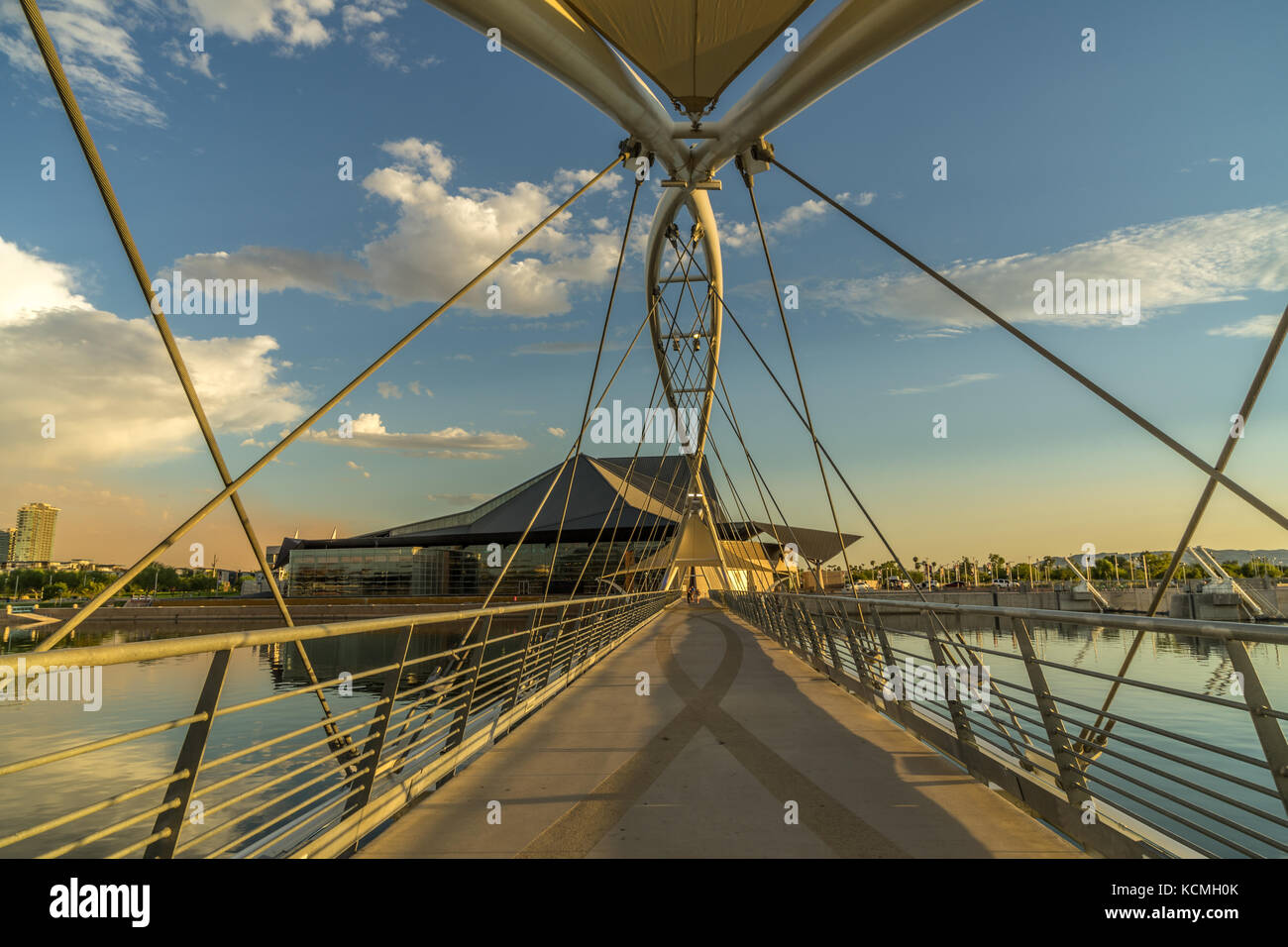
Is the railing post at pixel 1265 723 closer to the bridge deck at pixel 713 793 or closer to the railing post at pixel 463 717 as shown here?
the bridge deck at pixel 713 793

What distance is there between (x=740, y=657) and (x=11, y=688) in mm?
10319

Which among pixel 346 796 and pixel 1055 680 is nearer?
pixel 346 796

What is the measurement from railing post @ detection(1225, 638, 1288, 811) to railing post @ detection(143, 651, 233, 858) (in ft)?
9.64

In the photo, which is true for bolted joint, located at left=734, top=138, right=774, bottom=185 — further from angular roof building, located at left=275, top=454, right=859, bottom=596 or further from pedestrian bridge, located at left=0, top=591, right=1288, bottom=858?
angular roof building, located at left=275, top=454, right=859, bottom=596

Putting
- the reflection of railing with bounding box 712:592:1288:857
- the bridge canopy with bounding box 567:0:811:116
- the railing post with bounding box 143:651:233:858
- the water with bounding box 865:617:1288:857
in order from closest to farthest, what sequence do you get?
the railing post with bounding box 143:651:233:858
the reflection of railing with bounding box 712:592:1288:857
the water with bounding box 865:617:1288:857
the bridge canopy with bounding box 567:0:811:116

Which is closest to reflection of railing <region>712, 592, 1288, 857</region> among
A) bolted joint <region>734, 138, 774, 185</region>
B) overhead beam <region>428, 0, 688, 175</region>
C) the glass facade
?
bolted joint <region>734, 138, 774, 185</region>

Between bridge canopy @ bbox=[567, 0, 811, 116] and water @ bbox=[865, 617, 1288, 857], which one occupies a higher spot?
bridge canopy @ bbox=[567, 0, 811, 116]

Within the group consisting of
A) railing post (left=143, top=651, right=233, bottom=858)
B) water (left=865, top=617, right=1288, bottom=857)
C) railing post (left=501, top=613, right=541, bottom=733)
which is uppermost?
railing post (left=143, top=651, right=233, bottom=858)

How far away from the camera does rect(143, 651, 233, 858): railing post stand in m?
2.04

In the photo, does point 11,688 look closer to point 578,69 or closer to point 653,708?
point 653,708

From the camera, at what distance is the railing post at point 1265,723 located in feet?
6.95

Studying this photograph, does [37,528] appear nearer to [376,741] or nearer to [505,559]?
[505,559]
